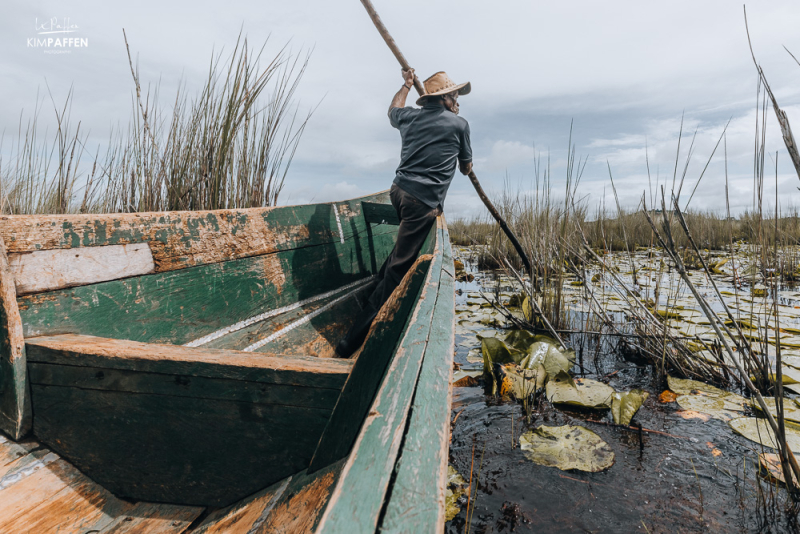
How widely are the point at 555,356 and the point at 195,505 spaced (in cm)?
176

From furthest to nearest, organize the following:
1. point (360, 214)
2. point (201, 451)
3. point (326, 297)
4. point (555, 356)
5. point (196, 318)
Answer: point (360, 214) → point (326, 297) → point (555, 356) → point (196, 318) → point (201, 451)

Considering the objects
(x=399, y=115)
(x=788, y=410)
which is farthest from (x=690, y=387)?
(x=399, y=115)

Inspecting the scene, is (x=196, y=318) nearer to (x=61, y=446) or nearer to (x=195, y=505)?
(x=61, y=446)

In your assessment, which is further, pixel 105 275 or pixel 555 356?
pixel 555 356

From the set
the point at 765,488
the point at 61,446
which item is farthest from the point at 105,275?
the point at 765,488

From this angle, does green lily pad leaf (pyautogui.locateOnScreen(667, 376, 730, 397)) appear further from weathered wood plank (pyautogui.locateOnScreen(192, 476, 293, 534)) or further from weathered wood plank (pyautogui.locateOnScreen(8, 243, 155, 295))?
weathered wood plank (pyautogui.locateOnScreen(8, 243, 155, 295))

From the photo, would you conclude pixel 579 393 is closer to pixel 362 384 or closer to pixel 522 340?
pixel 522 340

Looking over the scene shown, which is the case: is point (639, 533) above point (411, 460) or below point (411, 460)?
below

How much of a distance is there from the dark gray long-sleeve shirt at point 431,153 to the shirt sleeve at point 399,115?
0.17 feet

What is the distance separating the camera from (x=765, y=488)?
1319 mm

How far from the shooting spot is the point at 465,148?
286 centimetres

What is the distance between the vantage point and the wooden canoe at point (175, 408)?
51cm

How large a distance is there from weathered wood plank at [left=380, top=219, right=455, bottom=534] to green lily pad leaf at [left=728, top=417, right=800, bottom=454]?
1453mm

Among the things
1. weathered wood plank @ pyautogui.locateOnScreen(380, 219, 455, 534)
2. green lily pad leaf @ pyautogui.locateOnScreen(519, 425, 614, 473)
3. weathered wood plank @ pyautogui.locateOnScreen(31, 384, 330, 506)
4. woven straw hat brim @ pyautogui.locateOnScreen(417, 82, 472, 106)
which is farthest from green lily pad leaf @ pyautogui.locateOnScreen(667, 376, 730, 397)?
woven straw hat brim @ pyautogui.locateOnScreen(417, 82, 472, 106)
